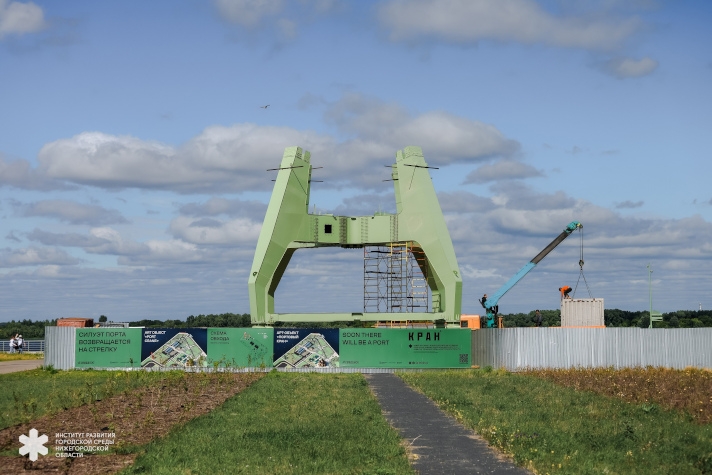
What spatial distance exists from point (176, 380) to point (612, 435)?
21.1 meters

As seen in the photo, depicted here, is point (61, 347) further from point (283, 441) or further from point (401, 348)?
point (283, 441)

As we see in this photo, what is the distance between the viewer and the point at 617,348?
43219 millimetres

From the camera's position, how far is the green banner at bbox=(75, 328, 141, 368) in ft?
148

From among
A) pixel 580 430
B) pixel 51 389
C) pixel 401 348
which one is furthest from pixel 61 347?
pixel 580 430

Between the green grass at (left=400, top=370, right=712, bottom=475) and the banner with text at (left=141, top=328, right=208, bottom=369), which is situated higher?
the banner with text at (left=141, top=328, right=208, bottom=369)

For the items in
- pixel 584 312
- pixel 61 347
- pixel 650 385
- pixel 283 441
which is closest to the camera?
pixel 283 441

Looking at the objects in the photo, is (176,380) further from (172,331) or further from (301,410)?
(301,410)

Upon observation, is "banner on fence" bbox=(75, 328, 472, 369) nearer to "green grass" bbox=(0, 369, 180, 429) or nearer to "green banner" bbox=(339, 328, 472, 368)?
"green banner" bbox=(339, 328, 472, 368)

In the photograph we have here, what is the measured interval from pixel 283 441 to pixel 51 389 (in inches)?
684

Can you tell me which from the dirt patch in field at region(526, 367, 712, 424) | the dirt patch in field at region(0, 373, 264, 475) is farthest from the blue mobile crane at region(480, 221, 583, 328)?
the dirt patch in field at region(0, 373, 264, 475)

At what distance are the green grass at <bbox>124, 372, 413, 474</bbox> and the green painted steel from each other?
23.5 m

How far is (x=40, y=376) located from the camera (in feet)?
138

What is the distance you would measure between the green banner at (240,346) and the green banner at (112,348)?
400cm

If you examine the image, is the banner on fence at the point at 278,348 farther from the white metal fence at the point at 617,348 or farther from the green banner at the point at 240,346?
the white metal fence at the point at 617,348
